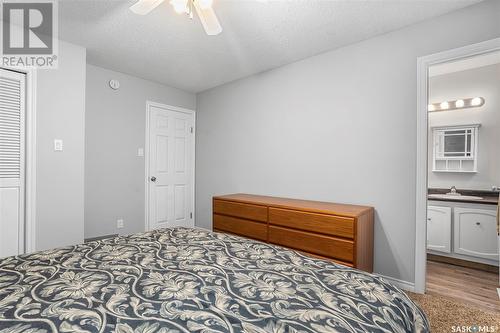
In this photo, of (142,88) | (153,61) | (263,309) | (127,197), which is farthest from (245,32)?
(127,197)

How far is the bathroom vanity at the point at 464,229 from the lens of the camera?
2.90 m

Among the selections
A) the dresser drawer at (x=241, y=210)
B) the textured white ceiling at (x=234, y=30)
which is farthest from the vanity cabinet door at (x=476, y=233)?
the dresser drawer at (x=241, y=210)

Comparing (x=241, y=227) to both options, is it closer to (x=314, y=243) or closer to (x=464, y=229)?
(x=314, y=243)

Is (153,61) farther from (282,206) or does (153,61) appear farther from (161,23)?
(282,206)

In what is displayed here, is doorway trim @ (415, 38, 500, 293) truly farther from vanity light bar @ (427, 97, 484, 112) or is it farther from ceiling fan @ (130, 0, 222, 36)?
ceiling fan @ (130, 0, 222, 36)

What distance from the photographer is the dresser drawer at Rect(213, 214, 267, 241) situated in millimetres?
2930

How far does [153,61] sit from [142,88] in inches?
30.5

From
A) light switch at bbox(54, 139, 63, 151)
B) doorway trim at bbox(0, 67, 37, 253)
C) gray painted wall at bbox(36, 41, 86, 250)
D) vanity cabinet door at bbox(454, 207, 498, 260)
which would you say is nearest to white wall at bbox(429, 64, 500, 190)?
vanity cabinet door at bbox(454, 207, 498, 260)

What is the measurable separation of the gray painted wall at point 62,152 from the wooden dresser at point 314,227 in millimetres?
1784

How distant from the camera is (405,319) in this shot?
0.94m

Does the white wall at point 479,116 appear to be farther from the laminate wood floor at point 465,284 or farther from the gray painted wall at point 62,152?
the gray painted wall at point 62,152

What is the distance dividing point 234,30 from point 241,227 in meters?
2.15

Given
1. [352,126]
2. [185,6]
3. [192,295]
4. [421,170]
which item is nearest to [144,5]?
[185,6]

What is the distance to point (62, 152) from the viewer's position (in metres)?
2.76
